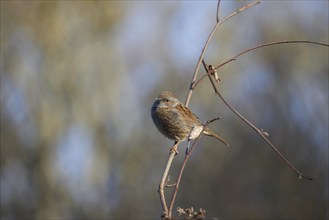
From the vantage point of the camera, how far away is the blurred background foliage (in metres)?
15.1

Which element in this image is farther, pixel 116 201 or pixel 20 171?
pixel 116 201

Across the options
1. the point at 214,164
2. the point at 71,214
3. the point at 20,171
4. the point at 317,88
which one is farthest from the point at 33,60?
the point at 317,88

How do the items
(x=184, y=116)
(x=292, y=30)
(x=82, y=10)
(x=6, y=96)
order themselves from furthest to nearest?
(x=292, y=30) → (x=82, y=10) → (x=6, y=96) → (x=184, y=116)

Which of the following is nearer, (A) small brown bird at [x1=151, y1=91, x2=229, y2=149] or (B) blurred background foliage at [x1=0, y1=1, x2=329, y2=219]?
(A) small brown bird at [x1=151, y1=91, x2=229, y2=149]

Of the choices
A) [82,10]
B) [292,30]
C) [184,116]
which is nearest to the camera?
[184,116]

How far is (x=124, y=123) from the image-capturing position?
16312 mm

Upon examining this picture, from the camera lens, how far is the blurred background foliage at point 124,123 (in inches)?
596

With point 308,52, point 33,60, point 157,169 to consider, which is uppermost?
point 308,52

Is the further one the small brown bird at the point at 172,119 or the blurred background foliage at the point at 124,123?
the blurred background foliage at the point at 124,123

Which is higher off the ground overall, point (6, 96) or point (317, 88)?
point (317, 88)

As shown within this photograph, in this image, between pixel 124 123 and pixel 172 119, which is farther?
pixel 124 123

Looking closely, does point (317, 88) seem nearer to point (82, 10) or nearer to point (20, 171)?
point (82, 10)

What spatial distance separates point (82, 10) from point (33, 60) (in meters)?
1.65

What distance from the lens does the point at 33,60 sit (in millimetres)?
15406
